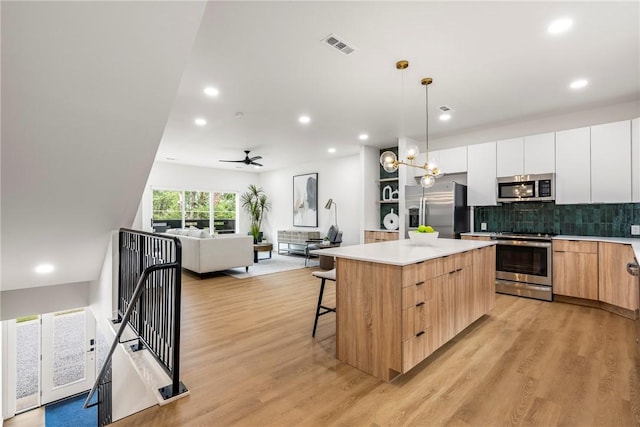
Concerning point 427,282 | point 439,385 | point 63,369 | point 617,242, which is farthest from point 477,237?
point 63,369

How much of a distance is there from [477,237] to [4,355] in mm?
7289

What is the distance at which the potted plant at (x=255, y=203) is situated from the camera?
10.0 meters

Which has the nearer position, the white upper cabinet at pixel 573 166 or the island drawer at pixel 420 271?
the island drawer at pixel 420 271

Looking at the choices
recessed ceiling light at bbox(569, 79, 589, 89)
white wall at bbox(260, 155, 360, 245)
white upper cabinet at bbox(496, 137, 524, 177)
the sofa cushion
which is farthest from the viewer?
white wall at bbox(260, 155, 360, 245)

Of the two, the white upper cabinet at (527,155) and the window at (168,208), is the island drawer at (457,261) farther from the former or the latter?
the window at (168,208)

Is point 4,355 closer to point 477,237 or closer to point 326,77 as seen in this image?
point 326,77

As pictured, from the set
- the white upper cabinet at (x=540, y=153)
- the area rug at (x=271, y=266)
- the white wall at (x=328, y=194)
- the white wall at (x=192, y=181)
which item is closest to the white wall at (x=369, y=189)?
the white wall at (x=328, y=194)

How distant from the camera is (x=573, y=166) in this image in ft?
13.5

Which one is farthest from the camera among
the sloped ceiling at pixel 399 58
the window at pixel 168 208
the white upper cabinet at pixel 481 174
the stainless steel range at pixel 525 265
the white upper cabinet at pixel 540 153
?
the window at pixel 168 208

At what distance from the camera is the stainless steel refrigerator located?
4898 mm

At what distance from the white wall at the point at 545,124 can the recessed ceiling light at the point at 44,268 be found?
6.31m

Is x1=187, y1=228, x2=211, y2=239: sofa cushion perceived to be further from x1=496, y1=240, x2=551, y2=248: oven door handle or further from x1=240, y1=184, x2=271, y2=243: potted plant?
x1=496, y1=240, x2=551, y2=248: oven door handle

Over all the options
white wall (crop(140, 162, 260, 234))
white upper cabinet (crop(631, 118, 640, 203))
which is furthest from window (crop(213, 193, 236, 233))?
white upper cabinet (crop(631, 118, 640, 203))

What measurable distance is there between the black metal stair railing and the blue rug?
127 centimetres
